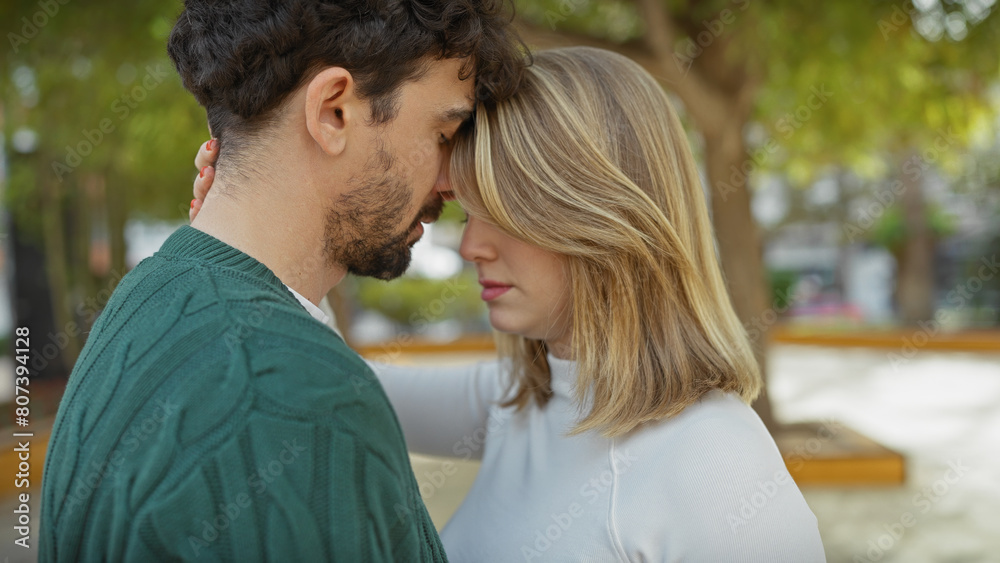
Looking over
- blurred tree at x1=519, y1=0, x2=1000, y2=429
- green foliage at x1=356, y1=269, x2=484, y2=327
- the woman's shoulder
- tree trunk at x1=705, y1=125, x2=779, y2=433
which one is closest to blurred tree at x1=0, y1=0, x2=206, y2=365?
the woman's shoulder

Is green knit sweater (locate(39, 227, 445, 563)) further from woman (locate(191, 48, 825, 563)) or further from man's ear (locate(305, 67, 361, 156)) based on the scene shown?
woman (locate(191, 48, 825, 563))

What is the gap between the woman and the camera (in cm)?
137

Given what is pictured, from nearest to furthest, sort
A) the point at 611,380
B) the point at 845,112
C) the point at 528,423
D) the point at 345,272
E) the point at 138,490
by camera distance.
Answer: the point at 138,490, the point at 345,272, the point at 611,380, the point at 528,423, the point at 845,112

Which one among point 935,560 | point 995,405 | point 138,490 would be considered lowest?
point 995,405

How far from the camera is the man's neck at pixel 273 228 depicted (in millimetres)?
1240

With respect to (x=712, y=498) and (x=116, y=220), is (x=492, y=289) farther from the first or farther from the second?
(x=116, y=220)

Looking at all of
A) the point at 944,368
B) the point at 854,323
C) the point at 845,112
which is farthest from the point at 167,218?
the point at 854,323

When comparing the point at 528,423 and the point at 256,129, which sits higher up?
the point at 256,129

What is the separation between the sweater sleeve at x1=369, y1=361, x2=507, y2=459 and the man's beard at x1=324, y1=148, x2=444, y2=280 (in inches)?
27.1

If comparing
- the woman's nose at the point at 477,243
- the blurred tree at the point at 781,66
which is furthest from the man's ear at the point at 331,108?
the blurred tree at the point at 781,66

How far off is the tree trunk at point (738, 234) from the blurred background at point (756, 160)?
0.06 feet

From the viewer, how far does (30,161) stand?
328 inches

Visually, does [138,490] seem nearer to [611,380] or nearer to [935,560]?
[611,380]

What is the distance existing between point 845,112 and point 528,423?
18.3 ft
